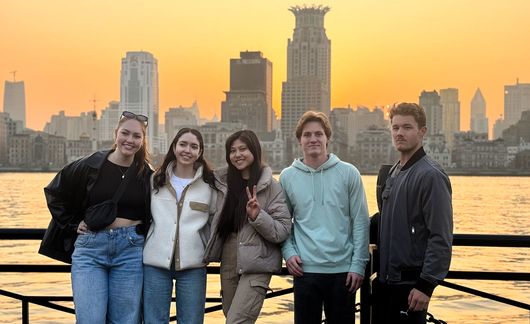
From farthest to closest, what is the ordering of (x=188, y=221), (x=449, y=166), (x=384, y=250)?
(x=449, y=166), (x=188, y=221), (x=384, y=250)

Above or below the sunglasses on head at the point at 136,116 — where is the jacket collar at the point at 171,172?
below

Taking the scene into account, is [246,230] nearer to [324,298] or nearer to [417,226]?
[324,298]

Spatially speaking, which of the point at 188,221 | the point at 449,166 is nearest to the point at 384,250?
the point at 188,221

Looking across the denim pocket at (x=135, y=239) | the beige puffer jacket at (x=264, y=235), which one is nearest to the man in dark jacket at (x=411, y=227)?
the beige puffer jacket at (x=264, y=235)

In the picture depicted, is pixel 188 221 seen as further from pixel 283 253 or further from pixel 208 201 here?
pixel 283 253

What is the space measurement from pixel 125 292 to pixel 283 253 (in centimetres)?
104

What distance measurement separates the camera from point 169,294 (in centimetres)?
477

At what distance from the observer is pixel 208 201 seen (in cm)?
474

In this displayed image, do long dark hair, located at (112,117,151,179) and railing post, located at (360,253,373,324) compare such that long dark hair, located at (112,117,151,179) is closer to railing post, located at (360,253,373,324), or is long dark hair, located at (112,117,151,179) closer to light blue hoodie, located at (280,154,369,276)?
light blue hoodie, located at (280,154,369,276)

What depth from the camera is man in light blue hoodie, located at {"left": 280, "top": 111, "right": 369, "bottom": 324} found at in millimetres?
4570

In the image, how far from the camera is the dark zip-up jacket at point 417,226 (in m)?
4.11

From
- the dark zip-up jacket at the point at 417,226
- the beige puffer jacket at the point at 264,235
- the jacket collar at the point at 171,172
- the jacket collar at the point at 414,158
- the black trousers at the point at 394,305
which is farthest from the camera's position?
the jacket collar at the point at 171,172

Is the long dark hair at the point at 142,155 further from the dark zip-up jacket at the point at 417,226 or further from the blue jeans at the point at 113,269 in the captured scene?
the dark zip-up jacket at the point at 417,226

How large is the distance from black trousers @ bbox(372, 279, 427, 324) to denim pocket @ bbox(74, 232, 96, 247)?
1.83 m
